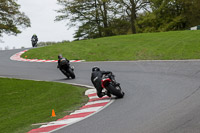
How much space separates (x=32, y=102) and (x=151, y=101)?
16.1 ft

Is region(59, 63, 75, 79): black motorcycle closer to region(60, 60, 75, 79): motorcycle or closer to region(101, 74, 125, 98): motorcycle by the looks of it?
region(60, 60, 75, 79): motorcycle

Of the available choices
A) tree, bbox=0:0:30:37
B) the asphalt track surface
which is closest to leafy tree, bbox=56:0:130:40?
tree, bbox=0:0:30:37

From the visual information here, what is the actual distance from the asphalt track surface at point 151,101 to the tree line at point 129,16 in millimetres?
30744

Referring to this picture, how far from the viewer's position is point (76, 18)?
5225 cm

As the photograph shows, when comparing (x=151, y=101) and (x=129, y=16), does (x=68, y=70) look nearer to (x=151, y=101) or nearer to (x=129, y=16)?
(x=151, y=101)

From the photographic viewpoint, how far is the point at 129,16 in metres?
51.5

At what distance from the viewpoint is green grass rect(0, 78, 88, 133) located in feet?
28.7

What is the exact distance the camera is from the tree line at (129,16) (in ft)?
154

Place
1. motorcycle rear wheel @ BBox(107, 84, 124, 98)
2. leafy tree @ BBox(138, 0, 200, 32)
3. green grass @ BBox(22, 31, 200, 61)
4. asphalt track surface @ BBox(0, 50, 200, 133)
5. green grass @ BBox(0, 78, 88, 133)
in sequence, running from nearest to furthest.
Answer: asphalt track surface @ BBox(0, 50, 200, 133), green grass @ BBox(0, 78, 88, 133), motorcycle rear wheel @ BBox(107, 84, 124, 98), green grass @ BBox(22, 31, 200, 61), leafy tree @ BBox(138, 0, 200, 32)

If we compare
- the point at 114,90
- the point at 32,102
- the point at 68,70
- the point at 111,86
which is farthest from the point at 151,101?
the point at 68,70

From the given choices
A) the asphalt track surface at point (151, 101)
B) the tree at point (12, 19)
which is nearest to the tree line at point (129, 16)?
the tree at point (12, 19)

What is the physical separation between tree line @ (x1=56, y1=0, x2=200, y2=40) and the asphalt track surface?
30744mm

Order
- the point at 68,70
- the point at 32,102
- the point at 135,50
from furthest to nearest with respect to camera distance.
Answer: the point at 135,50 → the point at 68,70 → the point at 32,102

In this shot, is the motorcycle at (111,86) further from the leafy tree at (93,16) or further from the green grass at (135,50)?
the leafy tree at (93,16)
